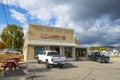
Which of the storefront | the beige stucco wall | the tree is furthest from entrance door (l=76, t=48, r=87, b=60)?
the tree

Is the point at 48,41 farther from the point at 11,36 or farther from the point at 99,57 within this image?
the point at 11,36

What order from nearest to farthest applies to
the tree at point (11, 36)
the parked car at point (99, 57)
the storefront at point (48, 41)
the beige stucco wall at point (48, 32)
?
1. the storefront at point (48, 41)
2. the beige stucco wall at point (48, 32)
3. the parked car at point (99, 57)
4. the tree at point (11, 36)

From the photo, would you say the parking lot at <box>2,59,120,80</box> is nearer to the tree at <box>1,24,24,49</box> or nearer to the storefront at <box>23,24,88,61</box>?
the storefront at <box>23,24,88,61</box>

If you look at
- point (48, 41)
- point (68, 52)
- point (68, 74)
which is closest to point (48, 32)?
point (48, 41)

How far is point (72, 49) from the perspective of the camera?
32.2 m

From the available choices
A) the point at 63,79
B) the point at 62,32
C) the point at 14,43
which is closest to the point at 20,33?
the point at 14,43

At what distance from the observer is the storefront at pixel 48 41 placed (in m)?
28.0

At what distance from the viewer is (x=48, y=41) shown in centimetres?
2992

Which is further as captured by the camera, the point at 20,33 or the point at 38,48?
the point at 20,33

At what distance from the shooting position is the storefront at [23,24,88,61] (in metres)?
28.0

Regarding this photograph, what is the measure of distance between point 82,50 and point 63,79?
22.8 m

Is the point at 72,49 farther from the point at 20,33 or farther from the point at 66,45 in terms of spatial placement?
the point at 20,33

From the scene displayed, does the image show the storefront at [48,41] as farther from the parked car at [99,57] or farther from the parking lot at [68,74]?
the parking lot at [68,74]

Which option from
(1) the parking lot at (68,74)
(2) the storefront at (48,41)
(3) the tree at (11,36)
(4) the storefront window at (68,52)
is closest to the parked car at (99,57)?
(2) the storefront at (48,41)
